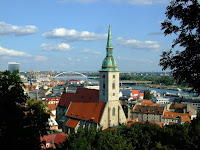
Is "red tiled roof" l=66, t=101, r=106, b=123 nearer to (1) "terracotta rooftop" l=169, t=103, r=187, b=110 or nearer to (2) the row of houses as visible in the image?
(2) the row of houses

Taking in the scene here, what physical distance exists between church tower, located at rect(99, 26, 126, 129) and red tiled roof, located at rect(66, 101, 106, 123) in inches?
40.6

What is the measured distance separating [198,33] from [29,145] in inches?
347

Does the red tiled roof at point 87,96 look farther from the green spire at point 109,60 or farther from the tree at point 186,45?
the tree at point 186,45

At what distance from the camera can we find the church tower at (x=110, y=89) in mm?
42188

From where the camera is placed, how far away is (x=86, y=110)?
44531 mm

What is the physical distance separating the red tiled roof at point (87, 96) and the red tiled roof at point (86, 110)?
0.72 m

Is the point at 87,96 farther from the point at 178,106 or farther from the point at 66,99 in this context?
the point at 178,106

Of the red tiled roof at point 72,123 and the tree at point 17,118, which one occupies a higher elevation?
the tree at point 17,118

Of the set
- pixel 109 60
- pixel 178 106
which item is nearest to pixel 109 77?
pixel 109 60

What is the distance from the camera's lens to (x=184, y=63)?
412 inches

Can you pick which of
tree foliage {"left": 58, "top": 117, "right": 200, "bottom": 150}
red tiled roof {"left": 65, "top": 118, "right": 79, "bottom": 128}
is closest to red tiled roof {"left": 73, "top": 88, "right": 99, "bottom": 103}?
red tiled roof {"left": 65, "top": 118, "right": 79, "bottom": 128}

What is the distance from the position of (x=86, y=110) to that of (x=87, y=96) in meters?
2.69

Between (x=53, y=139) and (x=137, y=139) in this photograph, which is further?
(x=53, y=139)

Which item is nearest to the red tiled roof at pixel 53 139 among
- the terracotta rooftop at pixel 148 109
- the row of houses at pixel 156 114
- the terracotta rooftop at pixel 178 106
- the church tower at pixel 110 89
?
the church tower at pixel 110 89
